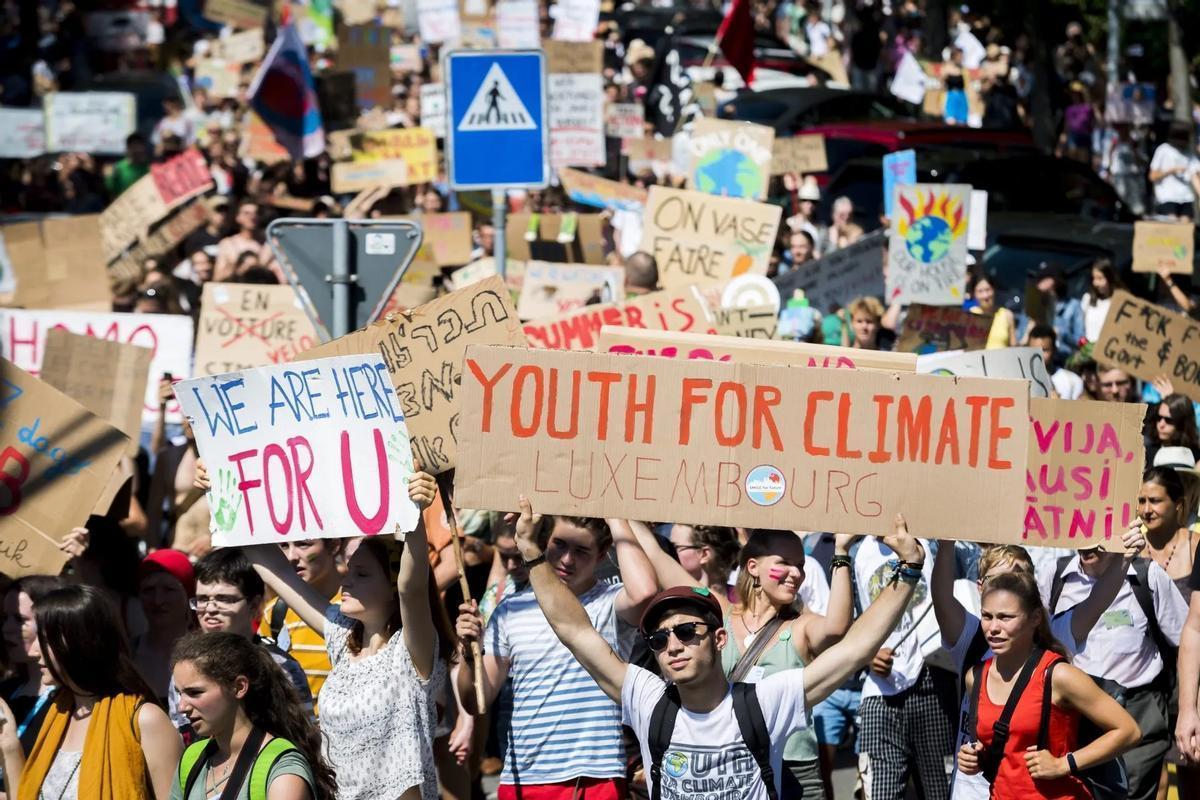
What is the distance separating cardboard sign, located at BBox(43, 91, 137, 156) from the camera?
1994 cm

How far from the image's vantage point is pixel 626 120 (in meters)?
18.2

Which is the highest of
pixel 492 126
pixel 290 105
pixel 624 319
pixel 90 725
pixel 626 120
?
pixel 492 126

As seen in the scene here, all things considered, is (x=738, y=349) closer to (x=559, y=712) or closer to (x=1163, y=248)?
(x=559, y=712)

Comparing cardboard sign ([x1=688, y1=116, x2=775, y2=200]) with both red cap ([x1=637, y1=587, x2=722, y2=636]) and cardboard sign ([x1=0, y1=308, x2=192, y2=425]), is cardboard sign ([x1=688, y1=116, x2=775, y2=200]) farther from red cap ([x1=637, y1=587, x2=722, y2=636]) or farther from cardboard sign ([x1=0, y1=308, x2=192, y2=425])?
red cap ([x1=637, y1=587, x2=722, y2=636])

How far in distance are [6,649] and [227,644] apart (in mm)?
1650

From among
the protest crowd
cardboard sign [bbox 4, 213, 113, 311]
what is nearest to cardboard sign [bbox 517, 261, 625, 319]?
the protest crowd

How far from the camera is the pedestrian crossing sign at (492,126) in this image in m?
8.82

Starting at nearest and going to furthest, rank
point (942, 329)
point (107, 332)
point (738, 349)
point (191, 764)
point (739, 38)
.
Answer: point (191, 764)
point (738, 349)
point (107, 332)
point (942, 329)
point (739, 38)

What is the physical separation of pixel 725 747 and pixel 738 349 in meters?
1.57

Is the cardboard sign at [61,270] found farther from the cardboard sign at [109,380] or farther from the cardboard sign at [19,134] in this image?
the cardboard sign at [19,134]

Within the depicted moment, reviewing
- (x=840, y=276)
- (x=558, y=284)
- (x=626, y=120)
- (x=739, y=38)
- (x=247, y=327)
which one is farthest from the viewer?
(x=626, y=120)

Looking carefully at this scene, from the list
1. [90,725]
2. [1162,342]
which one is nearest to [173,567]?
[90,725]

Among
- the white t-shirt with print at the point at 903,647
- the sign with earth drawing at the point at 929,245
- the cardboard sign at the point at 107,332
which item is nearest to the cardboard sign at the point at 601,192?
the sign with earth drawing at the point at 929,245

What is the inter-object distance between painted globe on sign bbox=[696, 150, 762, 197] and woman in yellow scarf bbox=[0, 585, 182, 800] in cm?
876
